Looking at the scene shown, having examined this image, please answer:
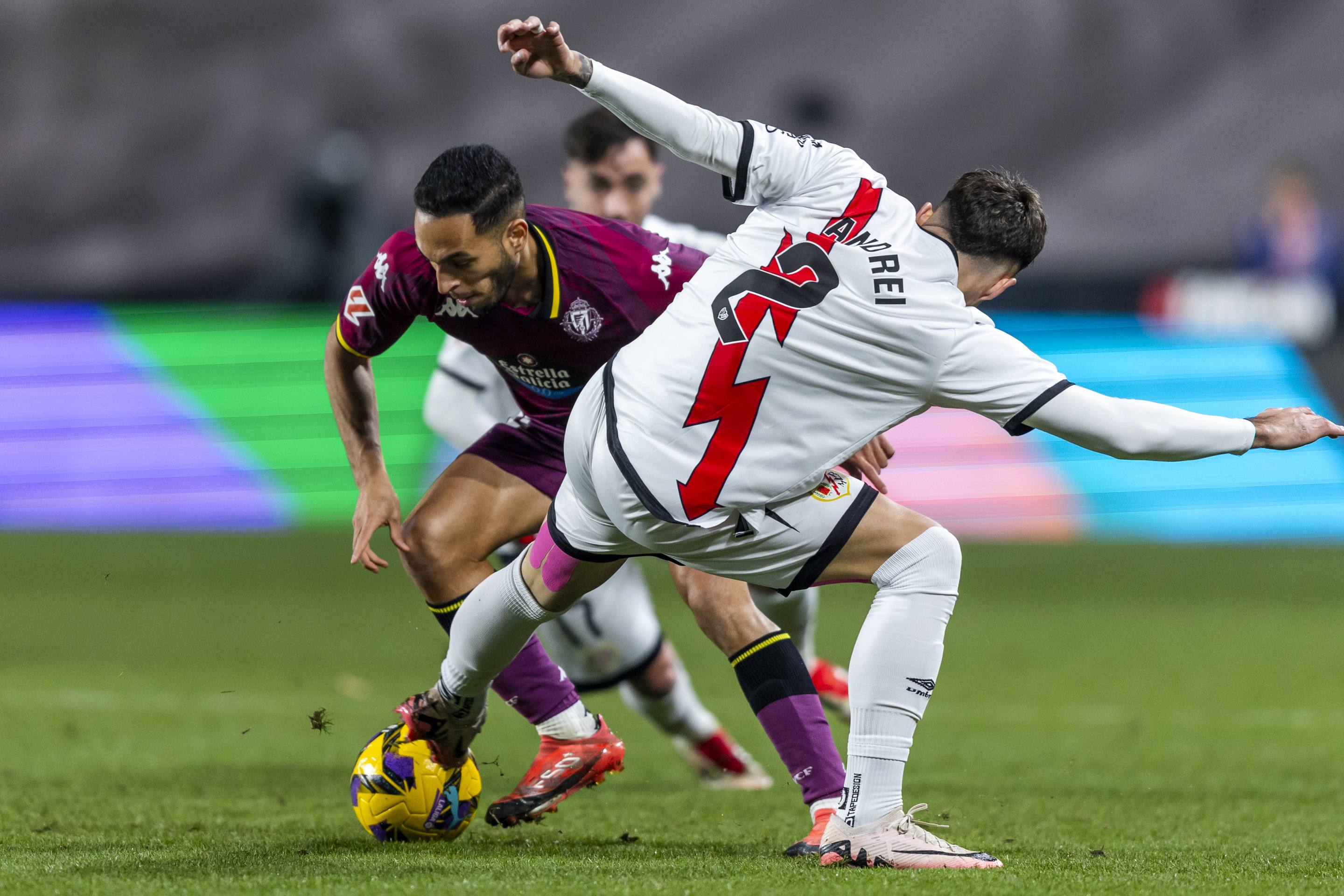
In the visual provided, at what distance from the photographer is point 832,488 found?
3684 millimetres

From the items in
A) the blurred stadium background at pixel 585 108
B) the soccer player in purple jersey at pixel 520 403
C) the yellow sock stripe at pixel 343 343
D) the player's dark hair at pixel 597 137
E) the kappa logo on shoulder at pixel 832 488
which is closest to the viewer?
the kappa logo on shoulder at pixel 832 488

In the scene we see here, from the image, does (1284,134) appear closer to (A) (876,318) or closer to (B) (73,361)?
(B) (73,361)

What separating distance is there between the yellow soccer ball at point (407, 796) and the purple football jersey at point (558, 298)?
105 centimetres

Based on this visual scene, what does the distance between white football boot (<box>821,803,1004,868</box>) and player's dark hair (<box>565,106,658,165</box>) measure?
284 cm

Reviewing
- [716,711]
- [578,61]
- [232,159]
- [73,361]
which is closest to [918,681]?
[578,61]

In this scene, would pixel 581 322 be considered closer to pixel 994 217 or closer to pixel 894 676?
pixel 994 217

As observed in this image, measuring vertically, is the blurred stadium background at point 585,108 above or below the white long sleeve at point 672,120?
above

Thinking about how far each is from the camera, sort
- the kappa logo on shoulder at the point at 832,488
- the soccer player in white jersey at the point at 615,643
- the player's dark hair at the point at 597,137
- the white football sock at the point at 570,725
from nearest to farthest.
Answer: the kappa logo on shoulder at the point at 832,488
the white football sock at the point at 570,725
the soccer player in white jersey at the point at 615,643
the player's dark hair at the point at 597,137

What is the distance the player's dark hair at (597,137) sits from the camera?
5.70 metres

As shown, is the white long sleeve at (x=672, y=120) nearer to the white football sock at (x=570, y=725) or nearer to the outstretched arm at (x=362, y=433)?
the outstretched arm at (x=362, y=433)

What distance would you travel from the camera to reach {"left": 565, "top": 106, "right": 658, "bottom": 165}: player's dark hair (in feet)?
18.7

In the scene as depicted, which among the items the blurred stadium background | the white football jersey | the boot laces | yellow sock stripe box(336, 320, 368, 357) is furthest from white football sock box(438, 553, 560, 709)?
the blurred stadium background

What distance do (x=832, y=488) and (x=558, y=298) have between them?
910mm

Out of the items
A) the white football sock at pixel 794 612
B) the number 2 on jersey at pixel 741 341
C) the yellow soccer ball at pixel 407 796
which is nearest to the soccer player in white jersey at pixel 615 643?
the white football sock at pixel 794 612
